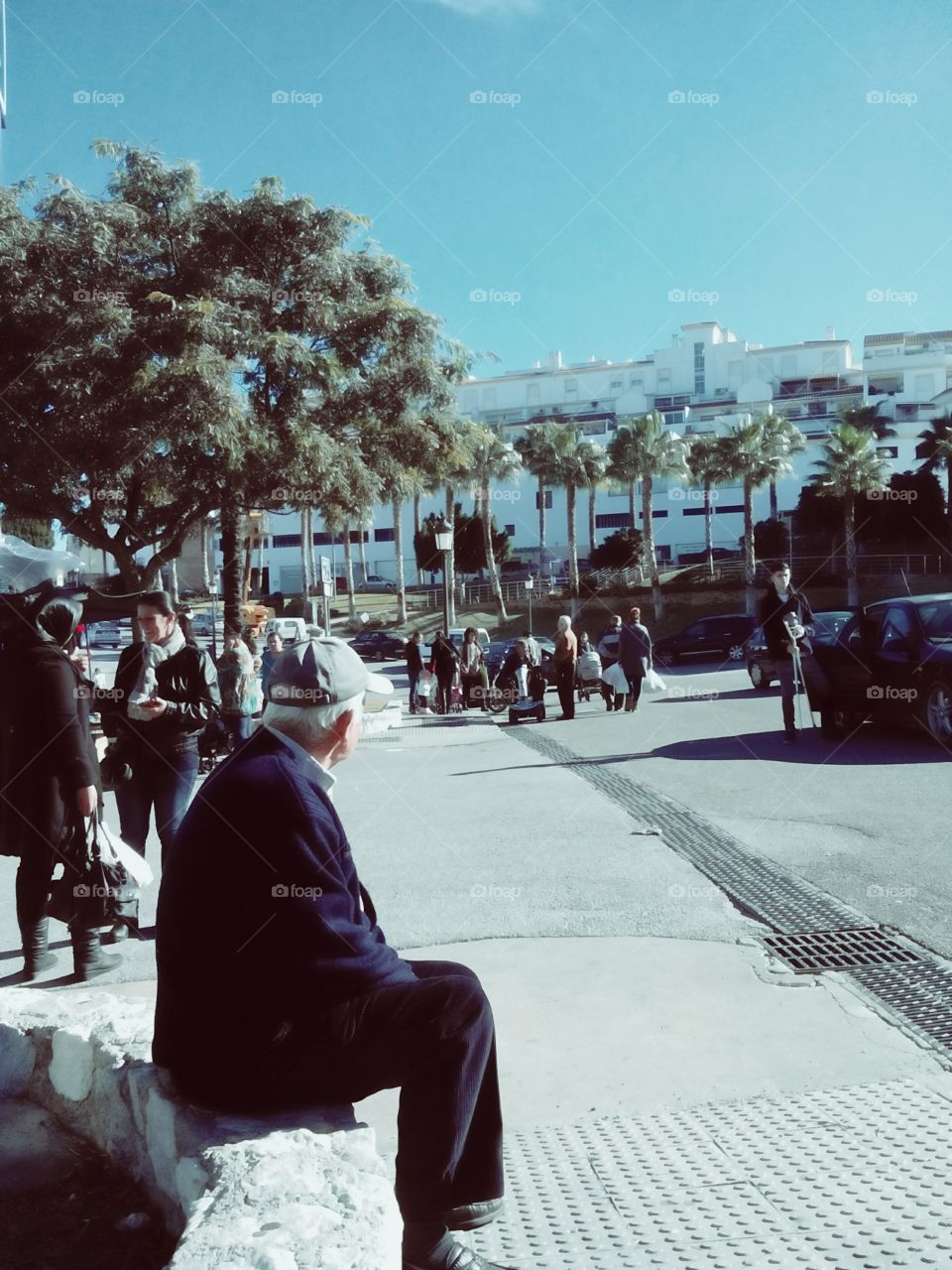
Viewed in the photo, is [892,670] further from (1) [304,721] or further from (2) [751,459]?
(2) [751,459]

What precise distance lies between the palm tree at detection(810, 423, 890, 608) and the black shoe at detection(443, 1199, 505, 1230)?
171 ft

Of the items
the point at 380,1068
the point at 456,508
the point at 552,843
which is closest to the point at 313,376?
the point at 552,843

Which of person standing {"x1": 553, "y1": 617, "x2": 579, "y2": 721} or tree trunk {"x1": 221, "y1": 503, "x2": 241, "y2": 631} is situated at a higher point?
tree trunk {"x1": 221, "y1": 503, "x2": 241, "y2": 631}

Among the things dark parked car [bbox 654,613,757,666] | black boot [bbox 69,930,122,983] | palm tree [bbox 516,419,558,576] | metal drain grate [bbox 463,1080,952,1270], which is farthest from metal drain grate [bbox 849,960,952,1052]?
palm tree [bbox 516,419,558,576]

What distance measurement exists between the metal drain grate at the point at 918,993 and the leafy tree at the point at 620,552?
5965 cm

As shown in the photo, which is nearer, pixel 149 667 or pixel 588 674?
pixel 149 667

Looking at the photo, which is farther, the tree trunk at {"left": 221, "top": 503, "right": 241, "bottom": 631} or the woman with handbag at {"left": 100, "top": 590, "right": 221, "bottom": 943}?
the tree trunk at {"left": 221, "top": 503, "right": 241, "bottom": 631}

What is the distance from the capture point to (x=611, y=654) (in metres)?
31.3

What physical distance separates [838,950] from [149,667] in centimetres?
372

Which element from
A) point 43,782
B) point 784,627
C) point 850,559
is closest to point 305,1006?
point 43,782

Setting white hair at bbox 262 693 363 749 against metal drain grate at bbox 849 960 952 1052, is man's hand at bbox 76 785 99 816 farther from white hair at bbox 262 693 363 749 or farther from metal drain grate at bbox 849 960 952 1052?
metal drain grate at bbox 849 960 952 1052

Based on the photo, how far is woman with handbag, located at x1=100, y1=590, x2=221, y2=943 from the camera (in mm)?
5980

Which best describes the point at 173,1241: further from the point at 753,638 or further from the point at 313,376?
the point at 753,638

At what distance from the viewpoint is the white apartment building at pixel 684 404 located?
82.4 meters
